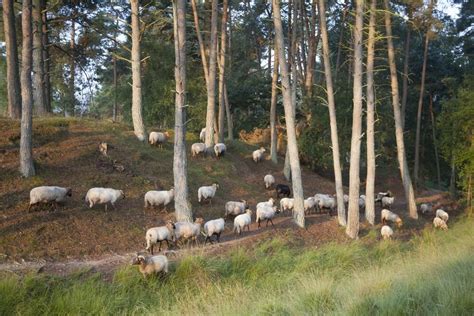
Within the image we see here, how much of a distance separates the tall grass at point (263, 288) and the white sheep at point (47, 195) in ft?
13.6

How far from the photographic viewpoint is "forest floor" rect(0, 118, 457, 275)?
1109cm

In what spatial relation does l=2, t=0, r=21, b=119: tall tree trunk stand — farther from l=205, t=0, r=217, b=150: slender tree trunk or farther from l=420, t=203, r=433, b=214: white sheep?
l=420, t=203, r=433, b=214: white sheep

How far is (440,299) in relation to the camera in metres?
5.99

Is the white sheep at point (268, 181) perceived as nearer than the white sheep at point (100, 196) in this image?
No

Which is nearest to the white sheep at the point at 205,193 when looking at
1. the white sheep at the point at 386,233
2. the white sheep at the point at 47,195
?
the white sheep at the point at 47,195

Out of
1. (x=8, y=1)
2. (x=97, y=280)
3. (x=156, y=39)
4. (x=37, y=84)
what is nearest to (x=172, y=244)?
(x=97, y=280)

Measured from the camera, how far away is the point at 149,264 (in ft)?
31.2

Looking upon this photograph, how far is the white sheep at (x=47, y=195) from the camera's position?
41.6 feet

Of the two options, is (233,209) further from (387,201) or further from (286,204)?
(387,201)

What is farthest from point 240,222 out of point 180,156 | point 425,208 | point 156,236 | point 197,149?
point 425,208

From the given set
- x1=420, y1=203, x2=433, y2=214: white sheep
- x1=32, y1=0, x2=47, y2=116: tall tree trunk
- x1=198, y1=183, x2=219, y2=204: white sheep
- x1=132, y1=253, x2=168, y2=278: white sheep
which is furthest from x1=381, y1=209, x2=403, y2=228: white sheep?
x1=32, y1=0, x2=47, y2=116: tall tree trunk

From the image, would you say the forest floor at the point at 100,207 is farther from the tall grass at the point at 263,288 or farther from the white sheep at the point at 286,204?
the white sheep at the point at 286,204

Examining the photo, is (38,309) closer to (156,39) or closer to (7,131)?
(7,131)

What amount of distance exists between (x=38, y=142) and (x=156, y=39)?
1493 cm
